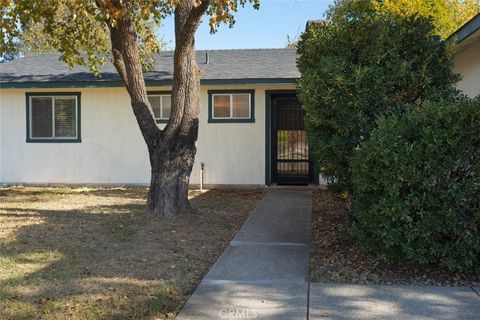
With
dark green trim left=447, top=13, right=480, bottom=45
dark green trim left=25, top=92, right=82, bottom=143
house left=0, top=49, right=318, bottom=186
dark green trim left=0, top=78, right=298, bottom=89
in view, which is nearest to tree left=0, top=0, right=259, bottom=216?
dark green trim left=447, top=13, right=480, bottom=45

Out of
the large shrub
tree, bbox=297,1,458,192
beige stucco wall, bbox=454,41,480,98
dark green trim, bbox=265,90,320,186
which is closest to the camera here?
the large shrub

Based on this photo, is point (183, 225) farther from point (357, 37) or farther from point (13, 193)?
point (13, 193)

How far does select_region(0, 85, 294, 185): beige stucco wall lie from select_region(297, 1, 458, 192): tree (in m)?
6.54

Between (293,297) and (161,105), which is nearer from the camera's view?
(293,297)

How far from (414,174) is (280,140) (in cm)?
858

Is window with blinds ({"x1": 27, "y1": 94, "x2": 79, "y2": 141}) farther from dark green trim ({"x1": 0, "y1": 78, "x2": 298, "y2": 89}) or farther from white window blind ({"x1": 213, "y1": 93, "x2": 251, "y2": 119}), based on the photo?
white window blind ({"x1": 213, "y1": 93, "x2": 251, "y2": 119})

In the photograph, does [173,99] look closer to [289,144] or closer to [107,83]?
[107,83]

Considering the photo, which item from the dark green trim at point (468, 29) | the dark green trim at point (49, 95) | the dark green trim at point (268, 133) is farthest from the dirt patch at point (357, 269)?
the dark green trim at point (49, 95)

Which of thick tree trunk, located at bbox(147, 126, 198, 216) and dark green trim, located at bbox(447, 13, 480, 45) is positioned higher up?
dark green trim, located at bbox(447, 13, 480, 45)

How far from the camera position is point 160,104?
1352cm

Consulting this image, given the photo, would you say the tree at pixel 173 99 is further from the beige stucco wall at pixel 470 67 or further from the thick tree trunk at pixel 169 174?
the beige stucco wall at pixel 470 67

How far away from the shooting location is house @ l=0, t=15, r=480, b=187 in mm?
13266

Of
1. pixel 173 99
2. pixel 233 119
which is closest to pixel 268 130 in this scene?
pixel 233 119

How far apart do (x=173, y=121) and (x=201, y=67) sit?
568 cm
